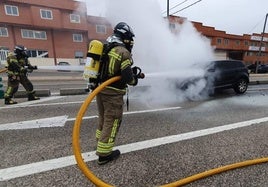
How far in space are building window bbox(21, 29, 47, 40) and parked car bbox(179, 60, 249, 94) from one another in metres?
30.2

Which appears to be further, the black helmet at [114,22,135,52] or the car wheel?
the car wheel

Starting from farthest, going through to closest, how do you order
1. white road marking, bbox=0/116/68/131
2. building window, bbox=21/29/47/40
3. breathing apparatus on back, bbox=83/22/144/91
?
building window, bbox=21/29/47/40 → white road marking, bbox=0/116/68/131 → breathing apparatus on back, bbox=83/22/144/91

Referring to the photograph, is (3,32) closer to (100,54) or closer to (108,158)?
(100,54)

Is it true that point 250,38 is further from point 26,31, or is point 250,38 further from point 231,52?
point 26,31

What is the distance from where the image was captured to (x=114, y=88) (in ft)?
9.44

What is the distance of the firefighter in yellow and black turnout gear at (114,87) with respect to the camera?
2756 mm

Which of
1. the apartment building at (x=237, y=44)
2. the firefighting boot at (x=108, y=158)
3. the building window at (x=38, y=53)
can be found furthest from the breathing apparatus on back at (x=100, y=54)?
the apartment building at (x=237, y=44)

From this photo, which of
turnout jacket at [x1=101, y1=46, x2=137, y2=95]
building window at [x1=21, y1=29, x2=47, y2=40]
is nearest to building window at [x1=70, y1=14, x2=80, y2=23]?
building window at [x1=21, y1=29, x2=47, y2=40]

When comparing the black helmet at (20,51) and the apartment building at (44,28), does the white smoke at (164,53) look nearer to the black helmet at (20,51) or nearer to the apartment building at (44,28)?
the black helmet at (20,51)

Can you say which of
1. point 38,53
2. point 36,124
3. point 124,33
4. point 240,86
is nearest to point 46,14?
point 38,53

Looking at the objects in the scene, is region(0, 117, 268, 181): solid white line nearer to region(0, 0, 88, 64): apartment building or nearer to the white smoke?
the white smoke

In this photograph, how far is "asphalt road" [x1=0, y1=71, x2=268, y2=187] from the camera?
2570mm

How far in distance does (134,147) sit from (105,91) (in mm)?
1176

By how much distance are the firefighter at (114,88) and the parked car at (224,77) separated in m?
4.79
